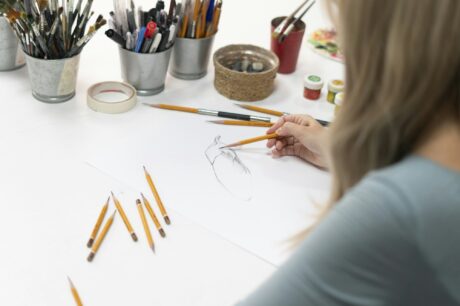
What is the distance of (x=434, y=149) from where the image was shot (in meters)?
0.53

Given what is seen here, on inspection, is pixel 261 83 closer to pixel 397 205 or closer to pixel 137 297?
pixel 137 297

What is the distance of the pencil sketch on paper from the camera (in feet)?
3.34

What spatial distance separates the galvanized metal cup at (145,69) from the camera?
1223 millimetres

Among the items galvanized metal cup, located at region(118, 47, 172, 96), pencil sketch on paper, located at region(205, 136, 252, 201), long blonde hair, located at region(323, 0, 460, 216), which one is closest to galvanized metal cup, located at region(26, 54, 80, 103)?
galvanized metal cup, located at region(118, 47, 172, 96)

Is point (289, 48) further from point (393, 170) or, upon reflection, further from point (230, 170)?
point (393, 170)

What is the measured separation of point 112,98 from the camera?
4.04 ft

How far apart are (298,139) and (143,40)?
0.38 m

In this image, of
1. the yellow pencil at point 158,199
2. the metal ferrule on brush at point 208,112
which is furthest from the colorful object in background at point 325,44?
the yellow pencil at point 158,199

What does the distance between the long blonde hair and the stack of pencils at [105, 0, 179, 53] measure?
0.70 m

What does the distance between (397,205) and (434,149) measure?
7cm

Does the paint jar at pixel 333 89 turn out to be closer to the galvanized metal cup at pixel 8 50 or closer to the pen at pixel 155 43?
the pen at pixel 155 43

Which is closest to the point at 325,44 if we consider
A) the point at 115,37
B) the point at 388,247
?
the point at 115,37

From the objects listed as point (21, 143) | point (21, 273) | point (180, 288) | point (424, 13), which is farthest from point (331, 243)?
point (21, 143)

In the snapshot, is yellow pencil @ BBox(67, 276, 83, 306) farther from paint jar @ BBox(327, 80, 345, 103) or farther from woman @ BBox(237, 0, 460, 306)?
paint jar @ BBox(327, 80, 345, 103)
